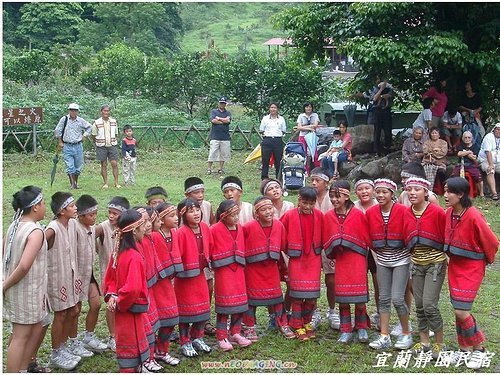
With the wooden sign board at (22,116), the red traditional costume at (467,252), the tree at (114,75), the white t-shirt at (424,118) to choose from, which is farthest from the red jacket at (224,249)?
the tree at (114,75)

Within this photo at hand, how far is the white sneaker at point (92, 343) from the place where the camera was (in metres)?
5.84

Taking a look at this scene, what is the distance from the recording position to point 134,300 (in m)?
4.89

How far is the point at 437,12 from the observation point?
43.3 ft

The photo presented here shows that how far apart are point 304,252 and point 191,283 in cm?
100

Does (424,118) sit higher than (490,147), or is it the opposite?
(424,118)

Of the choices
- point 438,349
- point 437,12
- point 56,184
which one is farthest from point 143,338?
point 437,12

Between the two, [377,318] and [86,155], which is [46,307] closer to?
[377,318]

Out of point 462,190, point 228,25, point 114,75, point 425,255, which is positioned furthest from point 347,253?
point 228,25

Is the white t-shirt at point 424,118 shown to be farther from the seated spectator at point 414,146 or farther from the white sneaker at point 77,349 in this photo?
the white sneaker at point 77,349

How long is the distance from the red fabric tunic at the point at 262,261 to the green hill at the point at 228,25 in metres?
31.8

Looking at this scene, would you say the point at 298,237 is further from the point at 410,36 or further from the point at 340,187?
the point at 410,36

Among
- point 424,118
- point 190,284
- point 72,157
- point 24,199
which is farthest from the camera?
point 424,118

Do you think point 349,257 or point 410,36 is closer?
point 349,257

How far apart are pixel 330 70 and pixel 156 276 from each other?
23439 millimetres
